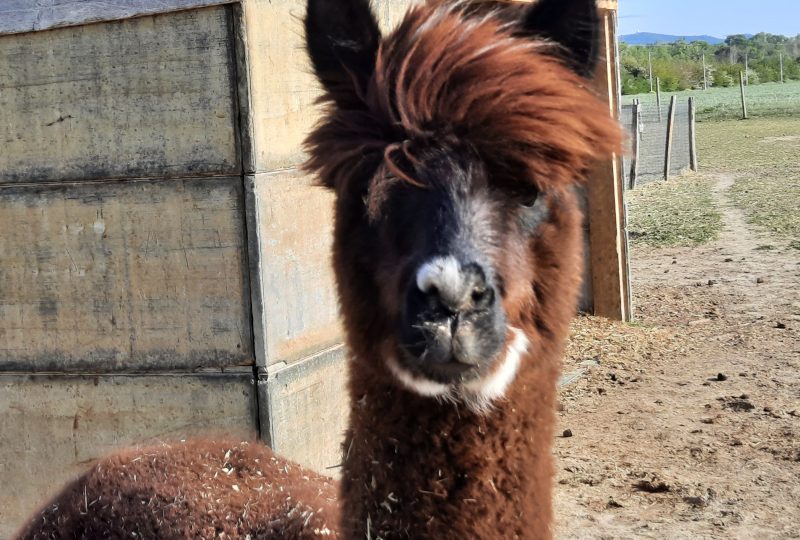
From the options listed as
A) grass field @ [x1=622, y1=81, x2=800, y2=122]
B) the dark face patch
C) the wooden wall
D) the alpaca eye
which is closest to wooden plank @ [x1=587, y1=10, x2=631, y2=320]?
the wooden wall

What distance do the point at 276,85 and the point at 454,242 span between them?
8.43 ft

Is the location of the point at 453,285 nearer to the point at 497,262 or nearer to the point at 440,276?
the point at 440,276

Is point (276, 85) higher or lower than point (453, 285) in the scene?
higher

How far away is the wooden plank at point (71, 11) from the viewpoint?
169 inches

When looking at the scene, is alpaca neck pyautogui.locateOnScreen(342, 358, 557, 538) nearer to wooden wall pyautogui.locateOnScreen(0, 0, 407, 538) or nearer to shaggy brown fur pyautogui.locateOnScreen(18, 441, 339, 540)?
shaggy brown fur pyautogui.locateOnScreen(18, 441, 339, 540)

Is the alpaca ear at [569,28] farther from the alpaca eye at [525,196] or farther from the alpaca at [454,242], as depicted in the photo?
the alpaca eye at [525,196]

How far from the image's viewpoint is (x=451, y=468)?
2240 millimetres

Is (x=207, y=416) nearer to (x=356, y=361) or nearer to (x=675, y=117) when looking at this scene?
(x=356, y=361)

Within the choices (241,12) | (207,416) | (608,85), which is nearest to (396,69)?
(241,12)

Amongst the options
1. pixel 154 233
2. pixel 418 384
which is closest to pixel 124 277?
pixel 154 233

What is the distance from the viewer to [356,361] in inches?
99.3

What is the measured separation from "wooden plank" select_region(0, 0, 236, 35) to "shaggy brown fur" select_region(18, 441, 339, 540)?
211 centimetres

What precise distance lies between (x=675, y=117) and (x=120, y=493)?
24.6 meters

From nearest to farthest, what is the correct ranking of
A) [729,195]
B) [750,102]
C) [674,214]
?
1. [674,214]
2. [729,195]
3. [750,102]
